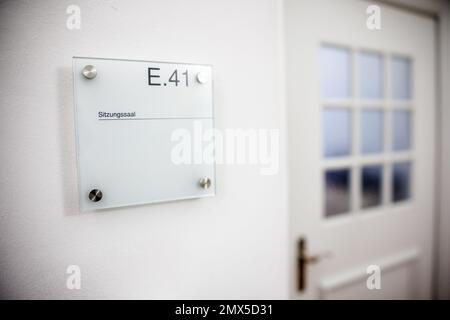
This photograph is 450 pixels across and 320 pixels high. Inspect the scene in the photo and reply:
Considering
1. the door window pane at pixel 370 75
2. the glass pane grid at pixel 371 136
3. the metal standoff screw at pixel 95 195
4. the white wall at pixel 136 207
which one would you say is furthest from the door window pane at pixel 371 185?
the metal standoff screw at pixel 95 195

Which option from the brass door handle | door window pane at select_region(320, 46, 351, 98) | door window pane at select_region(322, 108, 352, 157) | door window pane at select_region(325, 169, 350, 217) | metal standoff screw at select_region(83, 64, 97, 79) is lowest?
the brass door handle

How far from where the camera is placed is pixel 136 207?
2.27 feet

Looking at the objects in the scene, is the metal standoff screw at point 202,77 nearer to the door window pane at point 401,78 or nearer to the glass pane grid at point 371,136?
the glass pane grid at point 371,136

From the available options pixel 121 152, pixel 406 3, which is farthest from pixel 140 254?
pixel 406 3

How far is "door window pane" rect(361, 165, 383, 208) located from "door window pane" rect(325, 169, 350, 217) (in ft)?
0.33

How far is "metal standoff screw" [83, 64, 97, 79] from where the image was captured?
0.60m

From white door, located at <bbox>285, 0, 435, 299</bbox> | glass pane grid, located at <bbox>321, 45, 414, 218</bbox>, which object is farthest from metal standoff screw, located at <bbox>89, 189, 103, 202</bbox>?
glass pane grid, located at <bbox>321, 45, 414, 218</bbox>

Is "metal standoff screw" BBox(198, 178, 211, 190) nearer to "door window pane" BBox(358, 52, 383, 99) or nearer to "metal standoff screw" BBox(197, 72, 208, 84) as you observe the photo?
"metal standoff screw" BBox(197, 72, 208, 84)

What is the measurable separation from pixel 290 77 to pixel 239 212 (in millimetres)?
553

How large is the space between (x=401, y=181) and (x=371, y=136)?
332 mm

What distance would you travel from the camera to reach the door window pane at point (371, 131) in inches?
→ 46.8

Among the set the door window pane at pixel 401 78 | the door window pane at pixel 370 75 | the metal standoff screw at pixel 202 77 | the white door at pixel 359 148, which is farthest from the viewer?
the door window pane at pixel 401 78

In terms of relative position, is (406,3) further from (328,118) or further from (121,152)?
A: (121,152)
